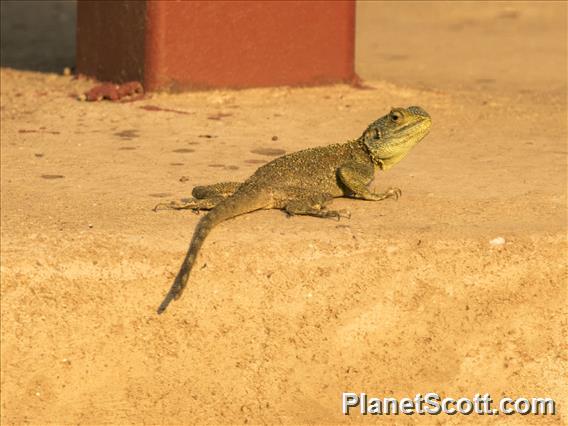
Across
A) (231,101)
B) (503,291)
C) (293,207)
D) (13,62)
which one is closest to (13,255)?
(293,207)

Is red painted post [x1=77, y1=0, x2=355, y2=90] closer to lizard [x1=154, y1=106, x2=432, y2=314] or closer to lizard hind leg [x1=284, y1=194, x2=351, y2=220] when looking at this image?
lizard [x1=154, y1=106, x2=432, y2=314]

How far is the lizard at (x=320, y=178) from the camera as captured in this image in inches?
260

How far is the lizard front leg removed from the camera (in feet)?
22.6

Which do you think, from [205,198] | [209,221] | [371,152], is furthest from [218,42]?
[209,221]

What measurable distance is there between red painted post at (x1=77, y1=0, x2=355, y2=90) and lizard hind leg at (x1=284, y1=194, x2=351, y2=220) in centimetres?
364

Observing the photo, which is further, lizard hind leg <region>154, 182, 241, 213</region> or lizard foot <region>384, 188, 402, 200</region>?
lizard foot <region>384, 188, 402, 200</region>

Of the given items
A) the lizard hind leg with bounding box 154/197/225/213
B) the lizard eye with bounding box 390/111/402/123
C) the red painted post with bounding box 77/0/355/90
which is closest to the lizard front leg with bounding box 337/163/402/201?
the lizard eye with bounding box 390/111/402/123

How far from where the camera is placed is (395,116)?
696 centimetres

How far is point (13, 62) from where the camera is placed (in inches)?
471

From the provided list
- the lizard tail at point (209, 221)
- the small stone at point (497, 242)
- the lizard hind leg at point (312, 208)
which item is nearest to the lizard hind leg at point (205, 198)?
the lizard tail at point (209, 221)

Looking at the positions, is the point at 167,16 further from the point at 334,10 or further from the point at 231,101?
the point at 334,10

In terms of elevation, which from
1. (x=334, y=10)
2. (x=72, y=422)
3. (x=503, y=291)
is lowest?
(x=72, y=422)

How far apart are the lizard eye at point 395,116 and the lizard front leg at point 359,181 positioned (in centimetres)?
32

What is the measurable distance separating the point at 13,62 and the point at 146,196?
17.9 ft
